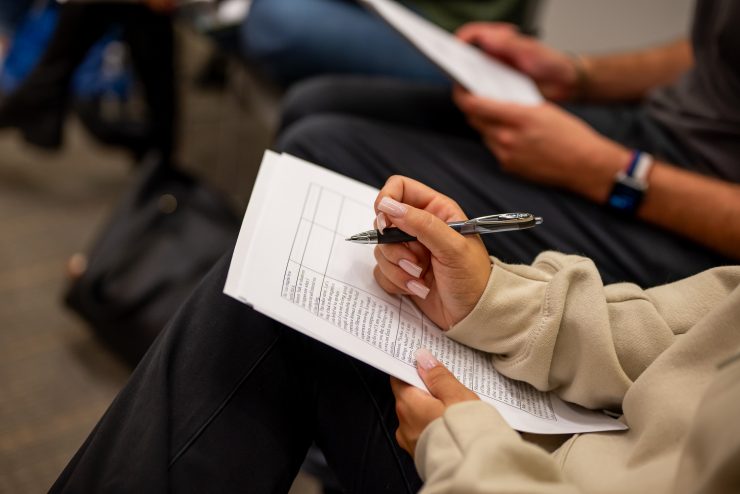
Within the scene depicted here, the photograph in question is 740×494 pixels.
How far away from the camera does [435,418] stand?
527 mm

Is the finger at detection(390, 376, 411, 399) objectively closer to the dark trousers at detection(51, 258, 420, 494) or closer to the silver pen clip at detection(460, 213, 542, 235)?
the dark trousers at detection(51, 258, 420, 494)

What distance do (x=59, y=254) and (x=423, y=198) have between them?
3.46 ft

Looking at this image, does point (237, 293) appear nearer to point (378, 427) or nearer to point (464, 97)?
point (378, 427)

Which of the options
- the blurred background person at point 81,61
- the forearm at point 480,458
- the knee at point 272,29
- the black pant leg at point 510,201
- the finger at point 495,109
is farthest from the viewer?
the blurred background person at point 81,61

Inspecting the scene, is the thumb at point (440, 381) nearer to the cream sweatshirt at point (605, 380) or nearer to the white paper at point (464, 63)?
the cream sweatshirt at point (605, 380)

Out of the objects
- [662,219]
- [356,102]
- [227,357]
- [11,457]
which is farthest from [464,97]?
[11,457]

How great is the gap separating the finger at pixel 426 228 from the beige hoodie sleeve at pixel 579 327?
6cm

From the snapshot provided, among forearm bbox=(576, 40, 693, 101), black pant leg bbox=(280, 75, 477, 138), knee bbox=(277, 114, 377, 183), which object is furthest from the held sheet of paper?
forearm bbox=(576, 40, 693, 101)

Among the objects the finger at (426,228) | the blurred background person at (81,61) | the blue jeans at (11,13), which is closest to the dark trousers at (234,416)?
the finger at (426,228)

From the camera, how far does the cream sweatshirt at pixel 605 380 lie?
1.50ft

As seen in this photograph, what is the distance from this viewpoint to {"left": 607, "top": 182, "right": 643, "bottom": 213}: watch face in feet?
2.72

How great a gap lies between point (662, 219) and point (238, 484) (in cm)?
62

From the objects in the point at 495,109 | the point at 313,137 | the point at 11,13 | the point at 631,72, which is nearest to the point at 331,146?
the point at 313,137

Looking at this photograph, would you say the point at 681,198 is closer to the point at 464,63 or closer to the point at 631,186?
the point at 631,186
